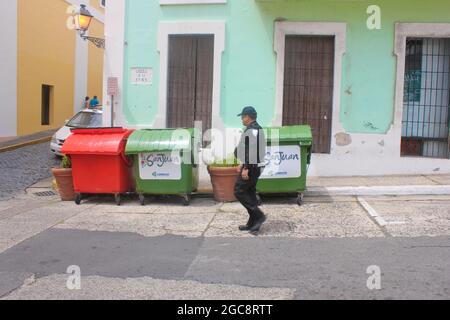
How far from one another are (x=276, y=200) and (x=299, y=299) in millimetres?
4404

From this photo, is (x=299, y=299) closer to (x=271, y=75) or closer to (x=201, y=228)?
(x=201, y=228)

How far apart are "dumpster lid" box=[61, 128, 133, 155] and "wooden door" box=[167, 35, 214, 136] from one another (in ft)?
7.16

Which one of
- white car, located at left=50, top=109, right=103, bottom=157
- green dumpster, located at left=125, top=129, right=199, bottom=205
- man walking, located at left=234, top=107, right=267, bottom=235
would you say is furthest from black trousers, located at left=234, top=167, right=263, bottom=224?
white car, located at left=50, top=109, right=103, bottom=157

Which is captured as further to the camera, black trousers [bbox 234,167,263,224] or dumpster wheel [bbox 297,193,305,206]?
dumpster wheel [bbox 297,193,305,206]

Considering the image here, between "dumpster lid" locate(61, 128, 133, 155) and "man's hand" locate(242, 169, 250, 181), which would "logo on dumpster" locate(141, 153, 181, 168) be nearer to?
"dumpster lid" locate(61, 128, 133, 155)

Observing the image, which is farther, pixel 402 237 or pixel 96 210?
pixel 96 210

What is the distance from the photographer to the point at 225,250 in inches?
241

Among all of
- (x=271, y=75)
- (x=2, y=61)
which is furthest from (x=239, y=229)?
(x=2, y=61)

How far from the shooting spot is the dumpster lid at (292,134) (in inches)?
327

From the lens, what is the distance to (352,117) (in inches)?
413

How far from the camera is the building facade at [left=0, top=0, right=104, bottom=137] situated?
693 inches

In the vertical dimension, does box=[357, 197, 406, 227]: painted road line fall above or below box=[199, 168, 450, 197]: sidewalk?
below

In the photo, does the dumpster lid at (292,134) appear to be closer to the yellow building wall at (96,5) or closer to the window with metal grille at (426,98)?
the window with metal grille at (426,98)

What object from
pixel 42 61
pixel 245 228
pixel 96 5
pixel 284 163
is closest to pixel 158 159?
pixel 284 163
